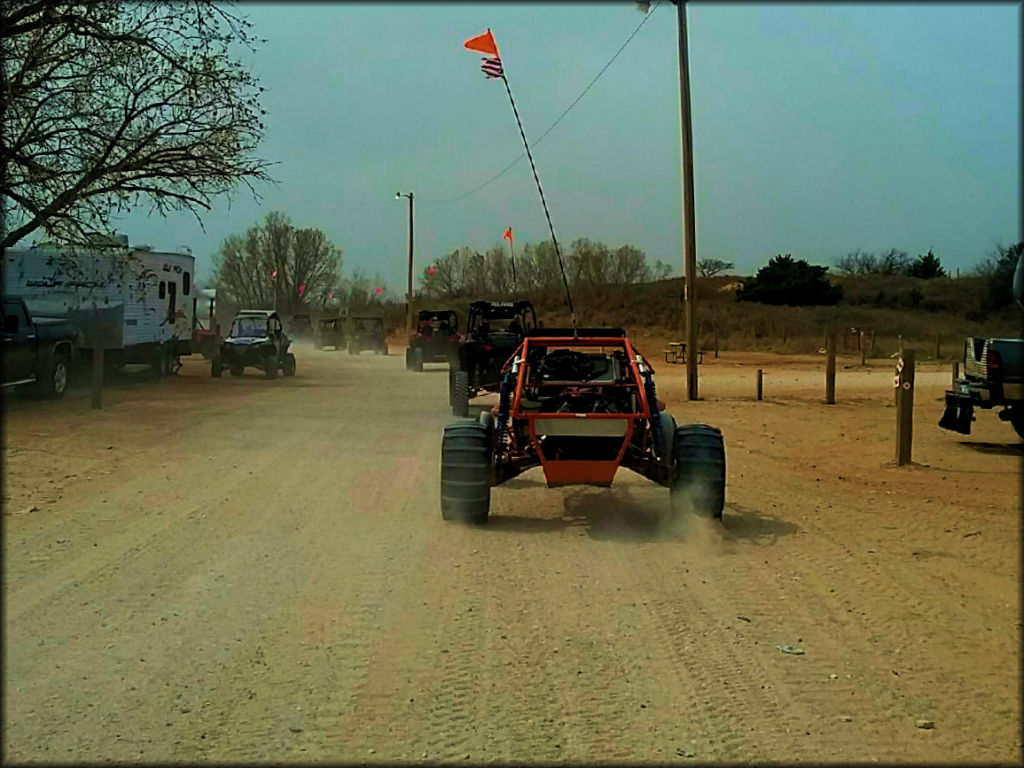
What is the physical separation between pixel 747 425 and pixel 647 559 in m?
10.2

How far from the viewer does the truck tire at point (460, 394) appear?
18.4m

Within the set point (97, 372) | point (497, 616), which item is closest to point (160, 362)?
point (97, 372)

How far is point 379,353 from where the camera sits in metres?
48.8

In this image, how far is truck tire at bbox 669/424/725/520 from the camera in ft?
29.0

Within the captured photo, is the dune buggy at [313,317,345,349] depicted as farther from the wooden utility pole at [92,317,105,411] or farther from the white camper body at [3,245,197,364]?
the wooden utility pole at [92,317,105,411]

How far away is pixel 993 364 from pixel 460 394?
329 inches

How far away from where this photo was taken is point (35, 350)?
1869 cm

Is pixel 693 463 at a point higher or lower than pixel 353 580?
higher

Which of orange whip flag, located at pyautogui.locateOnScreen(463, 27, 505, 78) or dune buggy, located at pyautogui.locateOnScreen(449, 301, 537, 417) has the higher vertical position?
orange whip flag, located at pyautogui.locateOnScreen(463, 27, 505, 78)

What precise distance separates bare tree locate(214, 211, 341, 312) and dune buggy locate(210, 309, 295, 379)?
32.6 m

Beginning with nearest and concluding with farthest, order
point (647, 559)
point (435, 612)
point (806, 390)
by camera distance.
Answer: point (435, 612) < point (647, 559) < point (806, 390)

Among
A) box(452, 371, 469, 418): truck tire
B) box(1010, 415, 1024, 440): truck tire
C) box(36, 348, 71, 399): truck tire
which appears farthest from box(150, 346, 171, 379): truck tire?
box(1010, 415, 1024, 440): truck tire

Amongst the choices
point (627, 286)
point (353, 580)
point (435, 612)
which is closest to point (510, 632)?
point (435, 612)

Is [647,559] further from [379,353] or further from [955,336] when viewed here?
[955,336]
